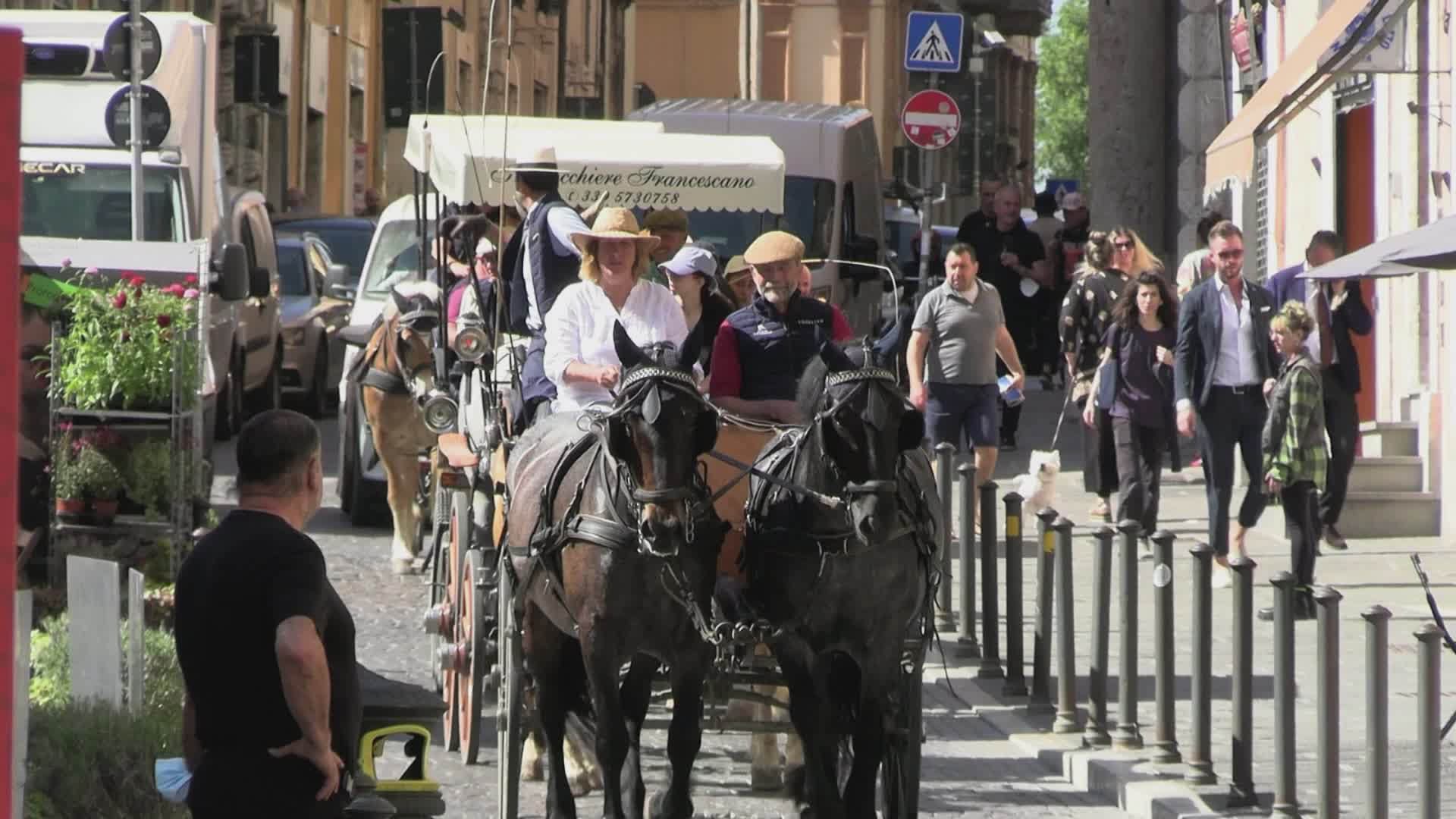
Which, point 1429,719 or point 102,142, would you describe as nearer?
point 1429,719

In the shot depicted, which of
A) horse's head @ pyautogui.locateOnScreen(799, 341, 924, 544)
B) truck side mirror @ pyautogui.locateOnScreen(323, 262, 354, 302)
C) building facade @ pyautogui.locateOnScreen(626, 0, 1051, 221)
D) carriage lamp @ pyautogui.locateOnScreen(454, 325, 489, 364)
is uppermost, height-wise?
building facade @ pyautogui.locateOnScreen(626, 0, 1051, 221)

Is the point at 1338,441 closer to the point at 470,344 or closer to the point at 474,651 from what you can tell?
the point at 470,344

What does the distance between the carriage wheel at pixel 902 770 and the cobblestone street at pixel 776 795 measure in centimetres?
97

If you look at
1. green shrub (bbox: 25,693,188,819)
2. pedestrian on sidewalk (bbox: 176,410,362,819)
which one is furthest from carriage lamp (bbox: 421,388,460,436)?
pedestrian on sidewalk (bbox: 176,410,362,819)

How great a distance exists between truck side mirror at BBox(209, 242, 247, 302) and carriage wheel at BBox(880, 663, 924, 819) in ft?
30.4

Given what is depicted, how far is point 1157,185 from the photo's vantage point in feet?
97.0

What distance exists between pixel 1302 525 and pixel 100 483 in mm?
5959

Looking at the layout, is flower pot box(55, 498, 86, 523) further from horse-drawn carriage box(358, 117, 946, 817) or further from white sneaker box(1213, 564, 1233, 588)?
white sneaker box(1213, 564, 1233, 588)

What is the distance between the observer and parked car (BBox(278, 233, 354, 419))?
1039 inches

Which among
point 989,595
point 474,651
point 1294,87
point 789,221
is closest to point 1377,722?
point 474,651

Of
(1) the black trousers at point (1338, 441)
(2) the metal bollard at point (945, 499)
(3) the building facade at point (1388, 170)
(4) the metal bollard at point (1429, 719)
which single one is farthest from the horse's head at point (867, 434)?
(1) the black trousers at point (1338, 441)

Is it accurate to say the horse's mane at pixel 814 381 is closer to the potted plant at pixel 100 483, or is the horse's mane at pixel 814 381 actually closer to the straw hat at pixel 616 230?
the straw hat at pixel 616 230

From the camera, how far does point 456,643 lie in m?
11.0

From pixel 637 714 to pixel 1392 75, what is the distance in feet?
40.6
